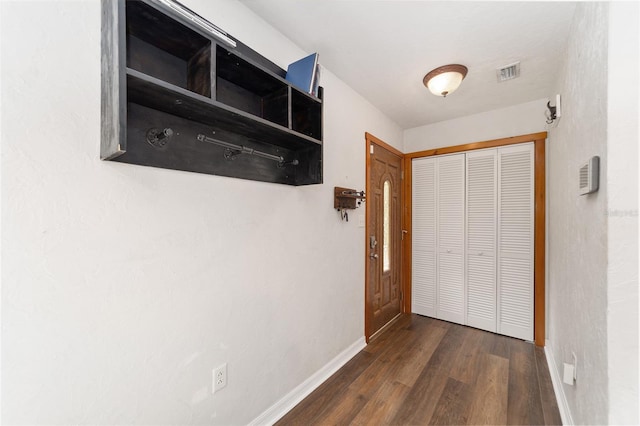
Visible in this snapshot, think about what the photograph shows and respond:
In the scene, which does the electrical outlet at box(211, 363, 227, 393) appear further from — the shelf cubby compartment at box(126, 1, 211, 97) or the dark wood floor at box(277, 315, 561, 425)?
the shelf cubby compartment at box(126, 1, 211, 97)

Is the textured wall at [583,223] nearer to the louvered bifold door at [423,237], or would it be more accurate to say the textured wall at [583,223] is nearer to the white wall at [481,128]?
the white wall at [481,128]

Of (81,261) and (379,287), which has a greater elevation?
(81,261)

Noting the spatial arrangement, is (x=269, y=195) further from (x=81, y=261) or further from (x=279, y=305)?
(x=81, y=261)

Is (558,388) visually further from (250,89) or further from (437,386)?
(250,89)

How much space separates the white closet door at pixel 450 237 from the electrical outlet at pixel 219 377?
8.80 feet

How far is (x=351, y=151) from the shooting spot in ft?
8.05

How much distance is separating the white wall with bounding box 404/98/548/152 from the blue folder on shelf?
5.74 feet

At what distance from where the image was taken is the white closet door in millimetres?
3141

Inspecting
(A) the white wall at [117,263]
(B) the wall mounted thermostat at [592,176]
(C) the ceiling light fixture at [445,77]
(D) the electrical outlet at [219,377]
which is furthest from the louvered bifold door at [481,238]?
(D) the electrical outlet at [219,377]

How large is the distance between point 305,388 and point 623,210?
196 centimetres

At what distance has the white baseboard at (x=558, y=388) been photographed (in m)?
1.63

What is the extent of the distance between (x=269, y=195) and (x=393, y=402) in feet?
5.30

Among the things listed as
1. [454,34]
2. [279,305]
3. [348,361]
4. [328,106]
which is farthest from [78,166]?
[348,361]

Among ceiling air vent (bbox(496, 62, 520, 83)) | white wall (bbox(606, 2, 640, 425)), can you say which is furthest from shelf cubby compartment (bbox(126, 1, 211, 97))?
ceiling air vent (bbox(496, 62, 520, 83))
